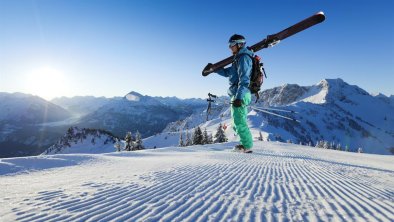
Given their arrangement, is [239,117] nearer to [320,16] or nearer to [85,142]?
[320,16]

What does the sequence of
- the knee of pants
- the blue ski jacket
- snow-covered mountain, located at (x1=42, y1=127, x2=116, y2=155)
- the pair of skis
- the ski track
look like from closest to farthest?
the ski track
the pair of skis
the blue ski jacket
the knee of pants
snow-covered mountain, located at (x1=42, y1=127, x2=116, y2=155)

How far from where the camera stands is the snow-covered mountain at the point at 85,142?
17975cm

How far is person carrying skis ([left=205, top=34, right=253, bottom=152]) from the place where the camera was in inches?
403

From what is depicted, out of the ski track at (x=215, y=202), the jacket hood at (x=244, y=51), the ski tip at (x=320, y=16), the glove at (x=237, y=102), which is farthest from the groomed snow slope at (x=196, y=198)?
the ski tip at (x=320, y=16)

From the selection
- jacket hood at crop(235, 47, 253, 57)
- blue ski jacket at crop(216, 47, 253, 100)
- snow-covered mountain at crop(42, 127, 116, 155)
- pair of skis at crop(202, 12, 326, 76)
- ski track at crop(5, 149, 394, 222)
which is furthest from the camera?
snow-covered mountain at crop(42, 127, 116, 155)

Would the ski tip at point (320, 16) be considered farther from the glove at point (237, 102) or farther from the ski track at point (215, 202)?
the ski track at point (215, 202)

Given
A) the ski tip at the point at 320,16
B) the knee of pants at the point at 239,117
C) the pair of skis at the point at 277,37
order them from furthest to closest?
the knee of pants at the point at 239,117, the pair of skis at the point at 277,37, the ski tip at the point at 320,16

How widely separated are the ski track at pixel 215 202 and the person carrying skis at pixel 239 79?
412 centimetres

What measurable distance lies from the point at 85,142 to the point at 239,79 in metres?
188

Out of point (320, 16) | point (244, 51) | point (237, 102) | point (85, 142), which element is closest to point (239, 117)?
point (237, 102)

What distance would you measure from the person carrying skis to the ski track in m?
4.12

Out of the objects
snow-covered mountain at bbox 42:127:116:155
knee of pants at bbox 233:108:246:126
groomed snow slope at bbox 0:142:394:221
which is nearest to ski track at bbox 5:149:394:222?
groomed snow slope at bbox 0:142:394:221

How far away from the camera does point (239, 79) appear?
34.0 ft

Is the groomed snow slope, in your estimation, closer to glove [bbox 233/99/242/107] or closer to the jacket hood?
glove [bbox 233/99/242/107]
